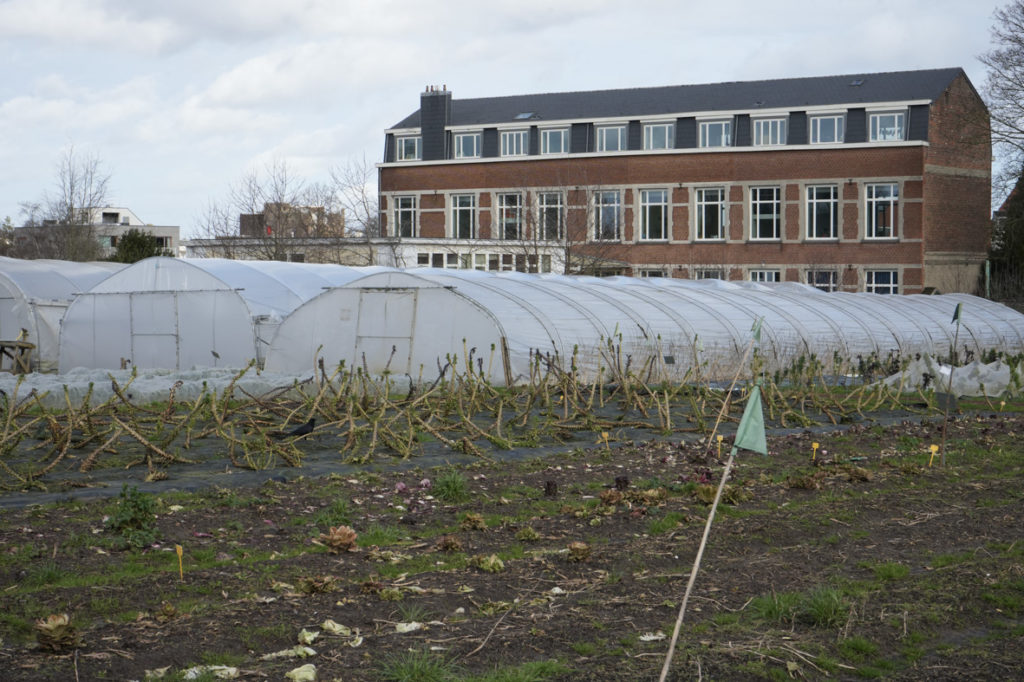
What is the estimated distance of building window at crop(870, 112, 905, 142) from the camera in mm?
52938

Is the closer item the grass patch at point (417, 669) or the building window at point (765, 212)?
the grass patch at point (417, 669)

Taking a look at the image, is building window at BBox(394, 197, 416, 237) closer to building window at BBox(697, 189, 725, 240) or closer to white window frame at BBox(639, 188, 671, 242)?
white window frame at BBox(639, 188, 671, 242)

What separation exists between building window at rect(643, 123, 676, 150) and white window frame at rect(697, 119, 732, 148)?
1.38m

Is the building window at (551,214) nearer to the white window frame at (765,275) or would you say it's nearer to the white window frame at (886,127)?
the white window frame at (765,275)

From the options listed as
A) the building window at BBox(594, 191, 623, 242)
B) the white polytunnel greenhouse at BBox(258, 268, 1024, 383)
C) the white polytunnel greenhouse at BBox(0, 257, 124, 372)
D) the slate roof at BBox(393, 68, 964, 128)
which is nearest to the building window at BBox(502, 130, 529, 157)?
the slate roof at BBox(393, 68, 964, 128)

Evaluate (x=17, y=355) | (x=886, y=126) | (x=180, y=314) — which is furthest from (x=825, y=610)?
(x=886, y=126)

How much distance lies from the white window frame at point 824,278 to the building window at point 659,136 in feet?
30.4

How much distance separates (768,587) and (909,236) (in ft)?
160

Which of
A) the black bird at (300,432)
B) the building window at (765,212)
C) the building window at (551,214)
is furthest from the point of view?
the building window at (765,212)

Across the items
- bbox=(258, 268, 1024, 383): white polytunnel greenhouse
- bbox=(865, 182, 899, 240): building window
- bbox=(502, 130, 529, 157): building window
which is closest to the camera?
bbox=(258, 268, 1024, 383): white polytunnel greenhouse

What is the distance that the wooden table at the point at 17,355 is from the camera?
25491 millimetres

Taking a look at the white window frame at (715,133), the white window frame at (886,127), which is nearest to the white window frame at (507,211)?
the white window frame at (715,133)

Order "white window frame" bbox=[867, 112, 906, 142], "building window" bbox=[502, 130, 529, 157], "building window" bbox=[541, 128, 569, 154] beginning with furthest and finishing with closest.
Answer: "building window" bbox=[502, 130, 529, 157]
"building window" bbox=[541, 128, 569, 154]
"white window frame" bbox=[867, 112, 906, 142]

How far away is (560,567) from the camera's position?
761 cm
